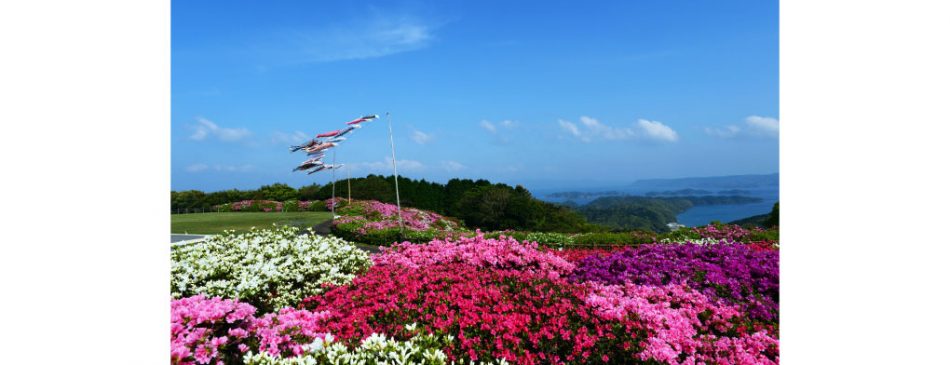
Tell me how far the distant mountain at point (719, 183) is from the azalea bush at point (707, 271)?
2.54 ft

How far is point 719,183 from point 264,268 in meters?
5.27

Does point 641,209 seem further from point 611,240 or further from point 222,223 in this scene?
point 222,223

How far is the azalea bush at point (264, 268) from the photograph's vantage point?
147 inches

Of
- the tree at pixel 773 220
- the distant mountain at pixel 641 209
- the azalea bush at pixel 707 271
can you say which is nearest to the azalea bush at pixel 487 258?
the azalea bush at pixel 707 271

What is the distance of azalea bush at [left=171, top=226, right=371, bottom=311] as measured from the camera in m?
3.74

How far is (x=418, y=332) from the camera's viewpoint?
2.50 m

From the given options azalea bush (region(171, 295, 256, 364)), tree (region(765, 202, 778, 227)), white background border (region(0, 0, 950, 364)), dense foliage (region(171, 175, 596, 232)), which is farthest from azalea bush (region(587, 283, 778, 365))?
dense foliage (region(171, 175, 596, 232))
